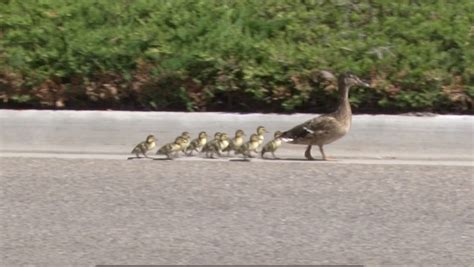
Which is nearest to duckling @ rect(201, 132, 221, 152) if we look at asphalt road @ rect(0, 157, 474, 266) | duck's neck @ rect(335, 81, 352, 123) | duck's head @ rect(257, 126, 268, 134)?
asphalt road @ rect(0, 157, 474, 266)

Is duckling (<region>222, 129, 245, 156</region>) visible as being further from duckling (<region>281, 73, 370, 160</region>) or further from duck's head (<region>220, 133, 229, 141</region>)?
duckling (<region>281, 73, 370, 160</region>)

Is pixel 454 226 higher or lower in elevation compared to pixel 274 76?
lower

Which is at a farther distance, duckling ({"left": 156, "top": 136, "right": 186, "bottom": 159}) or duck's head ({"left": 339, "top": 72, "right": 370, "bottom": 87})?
duck's head ({"left": 339, "top": 72, "right": 370, "bottom": 87})

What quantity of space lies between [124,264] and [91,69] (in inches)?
185

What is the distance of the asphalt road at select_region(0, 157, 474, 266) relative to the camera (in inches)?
316

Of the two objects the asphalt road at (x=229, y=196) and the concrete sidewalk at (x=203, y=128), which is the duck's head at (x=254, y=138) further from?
the concrete sidewalk at (x=203, y=128)

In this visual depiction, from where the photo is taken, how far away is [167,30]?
1278cm

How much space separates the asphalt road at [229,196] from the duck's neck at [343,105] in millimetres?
335

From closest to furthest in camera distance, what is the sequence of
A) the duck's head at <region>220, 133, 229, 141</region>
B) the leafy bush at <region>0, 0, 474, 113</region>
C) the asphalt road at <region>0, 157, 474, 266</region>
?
1. the asphalt road at <region>0, 157, 474, 266</region>
2. the duck's head at <region>220, 133, 229, 141</region>
3. the leafy bush at <region>0, 0, 474, 113</region>

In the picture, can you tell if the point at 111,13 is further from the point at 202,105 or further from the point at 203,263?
the point at 203,263

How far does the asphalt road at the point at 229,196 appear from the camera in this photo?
8.10 m

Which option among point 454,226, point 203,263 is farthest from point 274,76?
point 203,263

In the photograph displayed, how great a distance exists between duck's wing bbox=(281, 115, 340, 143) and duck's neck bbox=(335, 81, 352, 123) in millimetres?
106

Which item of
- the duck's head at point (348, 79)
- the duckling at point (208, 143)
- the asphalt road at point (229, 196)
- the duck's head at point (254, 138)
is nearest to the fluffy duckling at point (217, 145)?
the duckling at point (208, 143)
